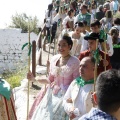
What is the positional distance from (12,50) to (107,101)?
44.7 feet

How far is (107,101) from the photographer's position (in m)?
2.31

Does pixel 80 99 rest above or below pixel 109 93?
below

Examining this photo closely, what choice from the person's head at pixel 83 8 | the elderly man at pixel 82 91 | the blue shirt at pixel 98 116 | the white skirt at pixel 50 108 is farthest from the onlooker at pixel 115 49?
the blue shirt at pixel 98 116

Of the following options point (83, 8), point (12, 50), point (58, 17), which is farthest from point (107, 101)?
point (12, 50)

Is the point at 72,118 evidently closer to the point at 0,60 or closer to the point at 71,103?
the point at 71,103

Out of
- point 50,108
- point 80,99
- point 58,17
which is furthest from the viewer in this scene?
point 58,17

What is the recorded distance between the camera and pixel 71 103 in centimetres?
403

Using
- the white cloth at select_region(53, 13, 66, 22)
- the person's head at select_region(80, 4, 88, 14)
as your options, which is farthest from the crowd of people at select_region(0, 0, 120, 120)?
the white cloth at select_region(53, 13, 66, 22)

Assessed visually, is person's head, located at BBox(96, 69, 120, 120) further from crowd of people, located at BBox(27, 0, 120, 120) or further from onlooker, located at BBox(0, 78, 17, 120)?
onlooker, located at BBox(0, 78, 17, 120)

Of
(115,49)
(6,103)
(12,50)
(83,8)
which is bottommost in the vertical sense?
(12,50)

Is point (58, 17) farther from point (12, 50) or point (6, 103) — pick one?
point (6, 103)

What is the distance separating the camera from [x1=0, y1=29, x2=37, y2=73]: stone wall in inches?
520

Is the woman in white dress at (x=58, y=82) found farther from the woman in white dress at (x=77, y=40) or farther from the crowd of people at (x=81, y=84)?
the woman in white dress at (x=77, y=40)

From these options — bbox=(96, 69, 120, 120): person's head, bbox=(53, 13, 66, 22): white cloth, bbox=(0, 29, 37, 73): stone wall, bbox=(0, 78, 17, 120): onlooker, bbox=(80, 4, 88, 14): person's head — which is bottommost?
bbox=(0, 29, 37, 73): stone wall
